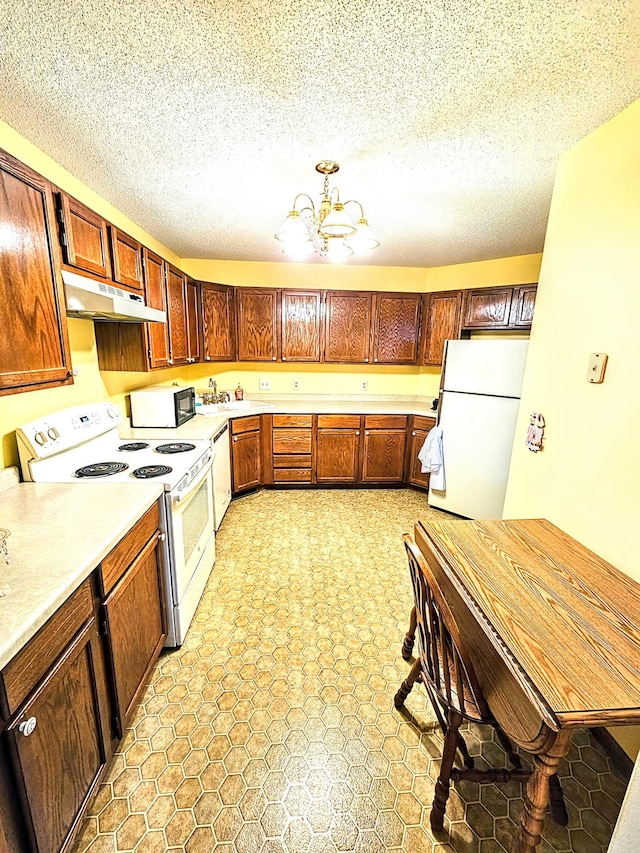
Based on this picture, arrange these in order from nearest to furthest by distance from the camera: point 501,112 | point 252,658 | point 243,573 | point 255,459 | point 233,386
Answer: point 501,112
point 252,658
point 243,573
point 255,459
point 233,386

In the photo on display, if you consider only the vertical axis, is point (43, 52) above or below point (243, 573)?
above

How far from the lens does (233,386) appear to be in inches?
169

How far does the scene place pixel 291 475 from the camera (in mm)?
3949

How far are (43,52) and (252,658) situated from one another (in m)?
2.54

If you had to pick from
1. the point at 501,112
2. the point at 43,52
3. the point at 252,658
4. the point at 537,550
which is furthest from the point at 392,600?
the point at 43,52

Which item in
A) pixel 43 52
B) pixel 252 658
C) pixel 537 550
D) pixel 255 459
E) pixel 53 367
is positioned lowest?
pixel 252 658

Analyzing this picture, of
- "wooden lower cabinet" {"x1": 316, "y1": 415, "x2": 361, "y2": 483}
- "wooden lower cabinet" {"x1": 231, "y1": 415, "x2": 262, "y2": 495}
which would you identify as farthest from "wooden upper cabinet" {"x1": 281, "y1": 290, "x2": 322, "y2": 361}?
"wooden lower cabinet" {"x1": 231, "y1": 415, "x2": 262, "y2": 495}

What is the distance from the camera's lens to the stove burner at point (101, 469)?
5.93 feet

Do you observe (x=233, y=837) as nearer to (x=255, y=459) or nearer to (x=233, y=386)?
(x=255, y=459)

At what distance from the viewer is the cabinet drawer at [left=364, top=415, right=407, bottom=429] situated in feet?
12.7

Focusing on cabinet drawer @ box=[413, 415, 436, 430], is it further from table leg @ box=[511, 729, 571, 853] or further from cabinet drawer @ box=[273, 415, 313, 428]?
table leg @ box=[511, 729, 571, 853]

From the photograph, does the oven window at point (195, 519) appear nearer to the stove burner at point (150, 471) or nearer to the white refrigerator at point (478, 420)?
the stove burner at point (150, 471)

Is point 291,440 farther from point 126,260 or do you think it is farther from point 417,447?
point 126,260

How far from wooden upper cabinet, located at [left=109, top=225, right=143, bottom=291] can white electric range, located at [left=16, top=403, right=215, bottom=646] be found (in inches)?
30.3
